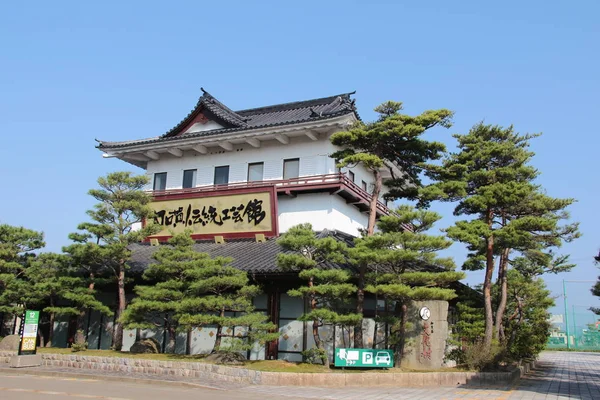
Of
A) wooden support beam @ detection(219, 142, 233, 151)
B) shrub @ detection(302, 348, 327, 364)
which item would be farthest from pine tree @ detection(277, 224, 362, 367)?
wooden support beam @ detection(219, 142, 233, 151)

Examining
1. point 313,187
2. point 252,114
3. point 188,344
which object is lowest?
point 188,344

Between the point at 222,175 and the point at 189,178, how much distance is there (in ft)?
6.72

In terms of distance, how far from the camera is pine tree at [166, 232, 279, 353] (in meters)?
16.2

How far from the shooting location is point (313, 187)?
2244cm

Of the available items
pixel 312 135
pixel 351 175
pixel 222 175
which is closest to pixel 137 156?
pixel 222 175

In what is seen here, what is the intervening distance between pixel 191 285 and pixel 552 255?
66.4 feet

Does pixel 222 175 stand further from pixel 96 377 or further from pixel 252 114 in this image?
pixel 96 377

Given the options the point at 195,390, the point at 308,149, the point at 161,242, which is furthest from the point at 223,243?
the point at 195,390

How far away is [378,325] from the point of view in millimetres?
19125

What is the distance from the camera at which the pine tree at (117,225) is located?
19.2 m

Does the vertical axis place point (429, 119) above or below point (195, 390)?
above

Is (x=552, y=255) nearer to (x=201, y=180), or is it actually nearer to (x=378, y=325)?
(x=378, y=325)

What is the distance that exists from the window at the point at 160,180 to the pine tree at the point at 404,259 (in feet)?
46.6

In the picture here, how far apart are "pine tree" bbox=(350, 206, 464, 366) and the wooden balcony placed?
5.28 meters
